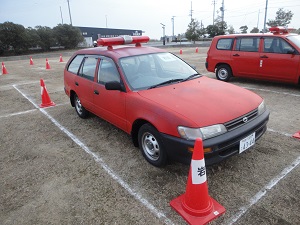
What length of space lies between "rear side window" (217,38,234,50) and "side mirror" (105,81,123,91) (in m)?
5.79

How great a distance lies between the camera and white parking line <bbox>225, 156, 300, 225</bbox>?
2.38 metres

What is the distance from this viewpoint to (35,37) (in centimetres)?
3203

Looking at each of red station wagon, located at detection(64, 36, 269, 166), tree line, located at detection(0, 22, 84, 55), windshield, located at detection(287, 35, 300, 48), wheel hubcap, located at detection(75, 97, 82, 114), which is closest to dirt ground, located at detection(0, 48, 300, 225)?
red station wagon, located at detection(64, 36, 269, 166)

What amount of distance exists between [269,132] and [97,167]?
3022mm

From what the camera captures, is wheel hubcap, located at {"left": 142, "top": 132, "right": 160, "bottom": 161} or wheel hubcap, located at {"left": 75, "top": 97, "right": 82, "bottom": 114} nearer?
wheel hubcap, located at {"left": 142, "top": 132, "right": 160, "bottom": 161}

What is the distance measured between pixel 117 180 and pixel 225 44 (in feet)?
22.0

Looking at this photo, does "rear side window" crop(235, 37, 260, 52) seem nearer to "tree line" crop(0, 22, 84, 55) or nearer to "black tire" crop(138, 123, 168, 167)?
"black tire" crop(138, 123, 168, 167)

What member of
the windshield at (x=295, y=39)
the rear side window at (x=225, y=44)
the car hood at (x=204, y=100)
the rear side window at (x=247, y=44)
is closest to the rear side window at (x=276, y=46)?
the windshield at (x=295, y=39)

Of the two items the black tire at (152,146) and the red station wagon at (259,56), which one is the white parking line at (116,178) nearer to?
the black tire at (152,146)

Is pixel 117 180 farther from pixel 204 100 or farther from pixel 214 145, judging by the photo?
pixel 204 100

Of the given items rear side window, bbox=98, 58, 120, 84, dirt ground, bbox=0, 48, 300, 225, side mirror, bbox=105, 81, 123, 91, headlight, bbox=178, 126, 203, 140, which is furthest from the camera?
rear side window, bbox=98, 58, 120, 84

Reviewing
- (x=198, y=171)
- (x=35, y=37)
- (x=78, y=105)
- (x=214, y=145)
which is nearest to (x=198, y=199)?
(x=198, y=171)

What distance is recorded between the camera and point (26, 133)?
4734 mm

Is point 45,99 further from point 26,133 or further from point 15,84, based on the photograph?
point 15,84
